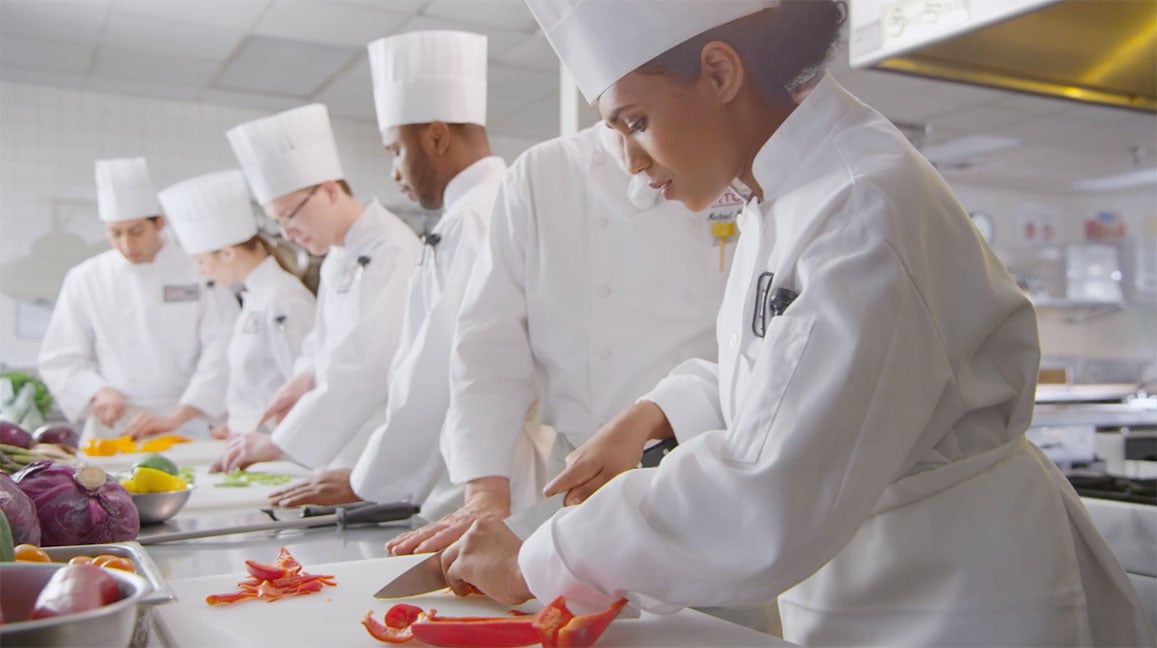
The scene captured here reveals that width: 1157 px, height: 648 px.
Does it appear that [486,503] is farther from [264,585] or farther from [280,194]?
[280,194]

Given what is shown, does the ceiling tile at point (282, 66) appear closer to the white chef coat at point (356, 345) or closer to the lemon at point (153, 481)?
the white chef coat at point (356, 345)

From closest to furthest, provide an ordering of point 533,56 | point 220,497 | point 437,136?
point 220,497, point 437,136, point 533,56

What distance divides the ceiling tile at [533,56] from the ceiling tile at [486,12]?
222 mm

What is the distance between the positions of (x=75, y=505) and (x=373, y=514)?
566 millimetres

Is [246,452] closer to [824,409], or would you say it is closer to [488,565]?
[488,565]

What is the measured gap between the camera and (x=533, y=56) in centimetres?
559

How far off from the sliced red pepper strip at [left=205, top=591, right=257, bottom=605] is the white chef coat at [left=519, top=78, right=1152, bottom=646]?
1.07ft

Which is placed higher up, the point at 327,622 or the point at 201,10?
the point at 201,10

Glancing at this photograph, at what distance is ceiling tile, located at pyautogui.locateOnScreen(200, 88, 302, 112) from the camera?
6.49m

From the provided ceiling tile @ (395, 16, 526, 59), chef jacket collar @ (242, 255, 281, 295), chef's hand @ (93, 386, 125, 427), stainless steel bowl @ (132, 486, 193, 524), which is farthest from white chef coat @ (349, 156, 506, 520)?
ceiling tile @ (395, 16, 526, 59)

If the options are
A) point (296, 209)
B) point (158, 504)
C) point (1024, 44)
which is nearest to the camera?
point (158, 504)

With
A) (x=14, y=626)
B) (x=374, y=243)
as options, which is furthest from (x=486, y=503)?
(x=374, y=243)

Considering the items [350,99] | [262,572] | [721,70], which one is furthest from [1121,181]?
[262,572]

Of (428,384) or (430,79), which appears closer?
(428,384)
